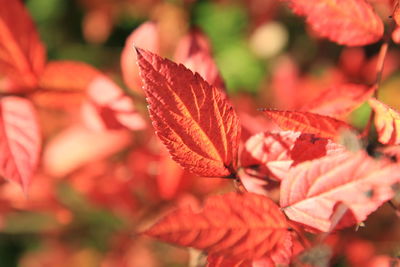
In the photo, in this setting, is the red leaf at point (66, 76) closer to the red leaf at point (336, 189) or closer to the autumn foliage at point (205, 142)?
the autumn foliage at point (205, 142)

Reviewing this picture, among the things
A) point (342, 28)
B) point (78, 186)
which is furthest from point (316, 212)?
point (78, 186)

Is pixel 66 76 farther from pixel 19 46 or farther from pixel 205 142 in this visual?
pixel 205 142

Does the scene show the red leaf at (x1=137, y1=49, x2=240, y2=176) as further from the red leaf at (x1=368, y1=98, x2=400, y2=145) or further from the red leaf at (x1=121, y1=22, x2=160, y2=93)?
the red leaf at (x1=121, y1=22, x2=160, y2=93)

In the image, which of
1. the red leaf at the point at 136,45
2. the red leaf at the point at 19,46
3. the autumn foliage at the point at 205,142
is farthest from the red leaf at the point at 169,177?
the red leaf at the point at 19,46

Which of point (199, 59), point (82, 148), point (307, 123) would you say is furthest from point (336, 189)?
point (82, 148)

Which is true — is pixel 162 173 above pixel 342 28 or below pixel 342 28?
below

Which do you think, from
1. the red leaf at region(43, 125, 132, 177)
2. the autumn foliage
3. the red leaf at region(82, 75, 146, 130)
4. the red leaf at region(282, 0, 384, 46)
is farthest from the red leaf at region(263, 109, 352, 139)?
the red leaf at region(43, 125, 132, 177)

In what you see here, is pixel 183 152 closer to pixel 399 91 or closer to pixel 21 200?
pixel 21 200
